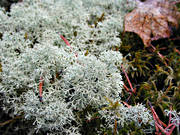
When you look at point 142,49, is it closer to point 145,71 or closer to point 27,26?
point 145,71

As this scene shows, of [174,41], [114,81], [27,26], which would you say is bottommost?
[114,81]

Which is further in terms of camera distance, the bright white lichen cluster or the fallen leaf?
the fallen leaf

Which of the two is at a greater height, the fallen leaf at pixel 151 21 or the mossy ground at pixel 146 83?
the fallen leaf at pixel 151 21

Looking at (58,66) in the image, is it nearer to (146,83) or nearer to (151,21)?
(146,83)

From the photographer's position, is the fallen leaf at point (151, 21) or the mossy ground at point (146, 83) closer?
the mossy ground at point (146, 83)

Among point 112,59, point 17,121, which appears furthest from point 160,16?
point 17,121
